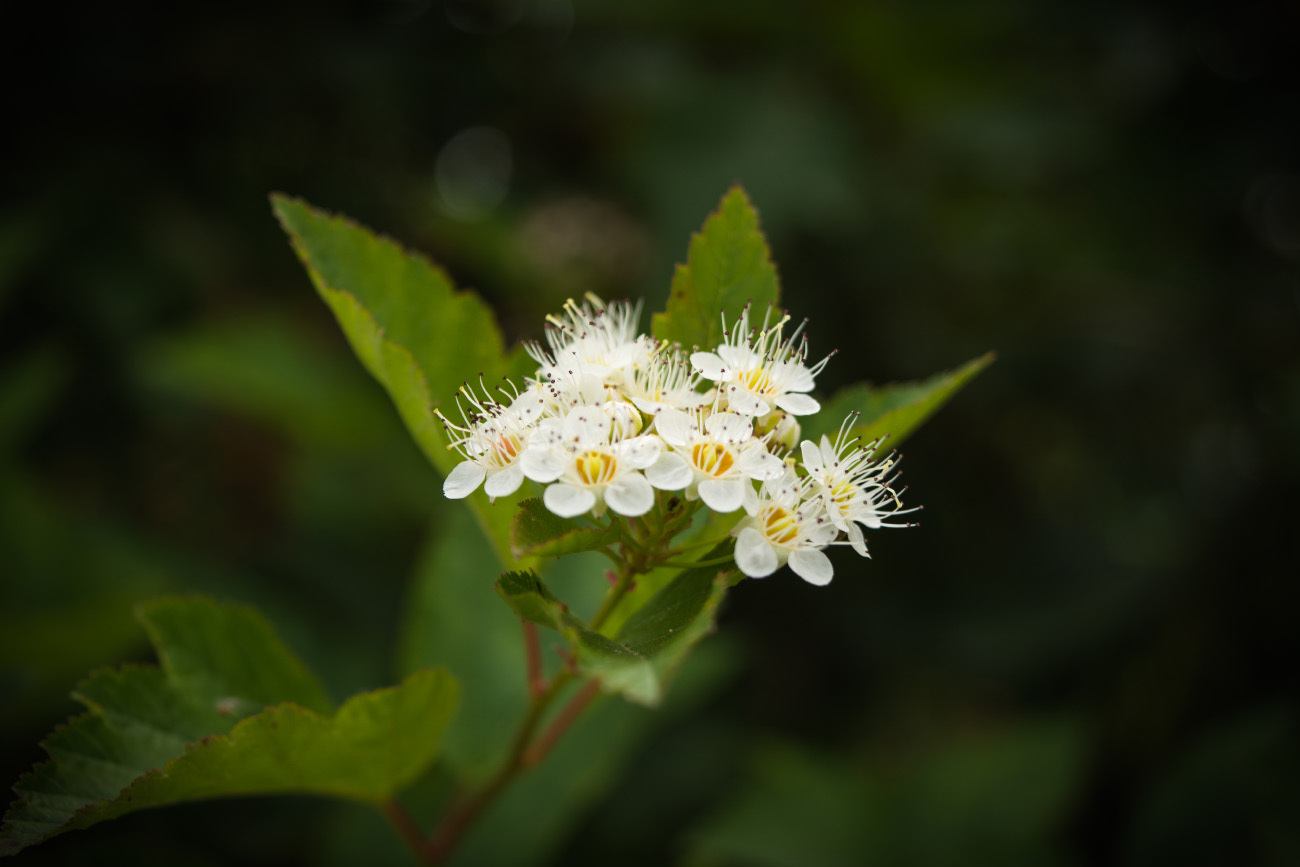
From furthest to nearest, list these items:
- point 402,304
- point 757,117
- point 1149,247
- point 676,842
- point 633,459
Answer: point 1149,247 < point 757,117 < point 676,842 < point 402,304 < point 633,459

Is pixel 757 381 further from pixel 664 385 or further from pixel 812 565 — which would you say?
pixel 812 565

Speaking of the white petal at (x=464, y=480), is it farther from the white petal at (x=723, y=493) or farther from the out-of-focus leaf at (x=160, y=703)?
the out-of-focus leaf at (x=160, y=703)

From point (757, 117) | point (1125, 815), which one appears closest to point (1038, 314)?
point (757, 117)

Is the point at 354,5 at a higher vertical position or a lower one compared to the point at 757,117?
higher

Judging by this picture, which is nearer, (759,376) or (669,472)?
(669,472)

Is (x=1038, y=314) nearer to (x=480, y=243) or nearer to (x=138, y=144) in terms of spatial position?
(x=480, y=243)

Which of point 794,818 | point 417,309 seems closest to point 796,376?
point 417,309

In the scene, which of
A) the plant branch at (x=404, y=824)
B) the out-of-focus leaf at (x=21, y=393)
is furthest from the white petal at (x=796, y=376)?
the out-of-focus leaf at (x=21, y=393)
